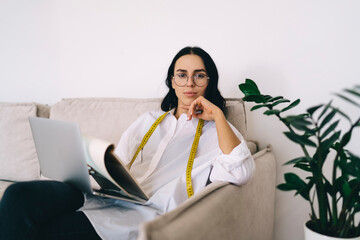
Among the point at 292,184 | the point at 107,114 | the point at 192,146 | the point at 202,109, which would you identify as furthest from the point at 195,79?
the point at 292,184

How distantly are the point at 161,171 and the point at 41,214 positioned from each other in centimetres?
60

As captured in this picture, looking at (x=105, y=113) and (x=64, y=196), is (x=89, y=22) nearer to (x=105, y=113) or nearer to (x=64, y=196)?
(x=105, y=113)

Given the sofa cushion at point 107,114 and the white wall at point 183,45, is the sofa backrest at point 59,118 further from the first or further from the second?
the white wall at point 183,45

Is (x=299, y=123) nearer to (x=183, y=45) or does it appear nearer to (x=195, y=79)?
(x=195, y=79)

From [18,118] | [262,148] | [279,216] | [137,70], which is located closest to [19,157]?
[18,118]

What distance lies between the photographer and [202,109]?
1457 millimetres

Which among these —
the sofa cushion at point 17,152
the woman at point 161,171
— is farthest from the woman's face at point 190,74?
the sofa cushion at point 17,152

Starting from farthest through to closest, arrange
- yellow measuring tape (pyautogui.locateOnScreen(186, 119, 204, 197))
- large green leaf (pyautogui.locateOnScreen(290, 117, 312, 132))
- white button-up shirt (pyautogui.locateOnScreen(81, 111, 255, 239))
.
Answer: yellow measuring tape (pyautogui.locateOnScreen(186, 119, 204, 197)) < white button-up shirt (pyautogui.locateOnScreen(81, 111, 255, 239)) < large green leaf (pyautogui.locateOnScreen(290, 117, 312, 132))

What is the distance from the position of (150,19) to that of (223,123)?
1172 millimetres

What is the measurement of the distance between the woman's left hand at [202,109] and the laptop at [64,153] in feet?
1.72

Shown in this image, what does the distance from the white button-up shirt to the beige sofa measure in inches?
4.4

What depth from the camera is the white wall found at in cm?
147

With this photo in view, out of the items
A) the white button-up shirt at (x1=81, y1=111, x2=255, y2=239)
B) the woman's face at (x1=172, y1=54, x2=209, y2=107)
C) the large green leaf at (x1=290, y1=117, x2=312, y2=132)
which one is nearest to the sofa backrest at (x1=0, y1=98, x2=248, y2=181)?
the white button-up shirt at (x1=81, y1=111, x2=255, y2=239)

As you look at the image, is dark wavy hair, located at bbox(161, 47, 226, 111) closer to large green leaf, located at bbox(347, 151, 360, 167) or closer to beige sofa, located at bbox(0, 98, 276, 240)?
beige sofa, located at bbox(0, 98, 276, 240)
